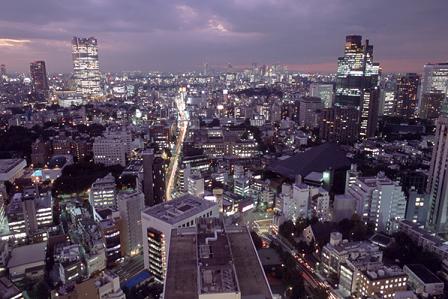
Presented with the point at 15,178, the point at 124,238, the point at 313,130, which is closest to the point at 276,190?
the point at 124,238

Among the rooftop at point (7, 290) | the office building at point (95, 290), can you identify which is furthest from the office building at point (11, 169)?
the office building at point (95, 290)

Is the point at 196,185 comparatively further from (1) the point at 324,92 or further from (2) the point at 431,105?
(1) the point at 324,92

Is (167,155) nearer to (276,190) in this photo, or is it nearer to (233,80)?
(276,190)

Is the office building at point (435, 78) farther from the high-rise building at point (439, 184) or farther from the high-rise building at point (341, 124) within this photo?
the high-rise building at point (439, 184)

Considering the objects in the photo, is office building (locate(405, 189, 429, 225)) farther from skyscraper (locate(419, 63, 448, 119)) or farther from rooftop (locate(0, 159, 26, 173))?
skyscraper (locate(419, 63, 448, 119))

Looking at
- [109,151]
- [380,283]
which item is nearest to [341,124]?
[109,151]

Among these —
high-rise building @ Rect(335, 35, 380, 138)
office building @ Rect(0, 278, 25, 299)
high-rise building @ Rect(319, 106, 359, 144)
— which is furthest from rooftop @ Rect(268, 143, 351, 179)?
high-rise building @ Rect(335, 35, 380, 138)
